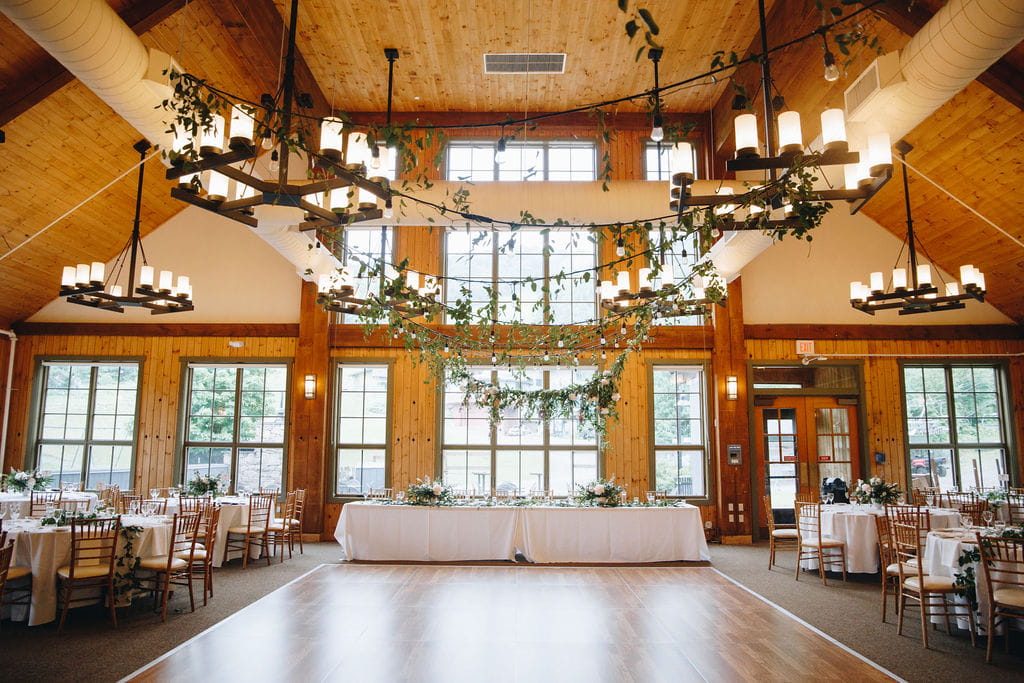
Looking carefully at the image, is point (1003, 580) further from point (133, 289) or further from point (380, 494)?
point (133, 289)

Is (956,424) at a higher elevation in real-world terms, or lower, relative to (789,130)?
lower

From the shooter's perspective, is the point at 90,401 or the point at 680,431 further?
the point at 90,401

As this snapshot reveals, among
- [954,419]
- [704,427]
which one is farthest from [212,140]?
[954,419]

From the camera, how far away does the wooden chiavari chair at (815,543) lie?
7262 mm

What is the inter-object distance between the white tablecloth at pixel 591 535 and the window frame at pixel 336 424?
2.97m

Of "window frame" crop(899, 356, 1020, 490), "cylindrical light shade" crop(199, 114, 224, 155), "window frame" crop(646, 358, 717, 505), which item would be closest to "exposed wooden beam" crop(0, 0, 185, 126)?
Result: "cylindrical light shade" crop(199, 114, 224, 155)

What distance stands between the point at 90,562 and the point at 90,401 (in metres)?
5.79

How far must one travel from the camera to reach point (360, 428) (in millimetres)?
10305

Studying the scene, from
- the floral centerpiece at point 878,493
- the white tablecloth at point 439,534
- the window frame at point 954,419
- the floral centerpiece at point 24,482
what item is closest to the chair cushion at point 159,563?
the white tablecloth at point 439,534

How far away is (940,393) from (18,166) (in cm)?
1351

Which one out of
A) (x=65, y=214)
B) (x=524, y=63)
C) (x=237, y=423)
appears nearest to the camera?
(x=524, y=63)

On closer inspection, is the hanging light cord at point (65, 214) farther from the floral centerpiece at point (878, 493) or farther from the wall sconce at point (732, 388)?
the floral centerpiece at point (878, 493)

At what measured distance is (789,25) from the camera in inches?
270

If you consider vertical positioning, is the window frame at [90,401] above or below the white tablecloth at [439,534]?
above
